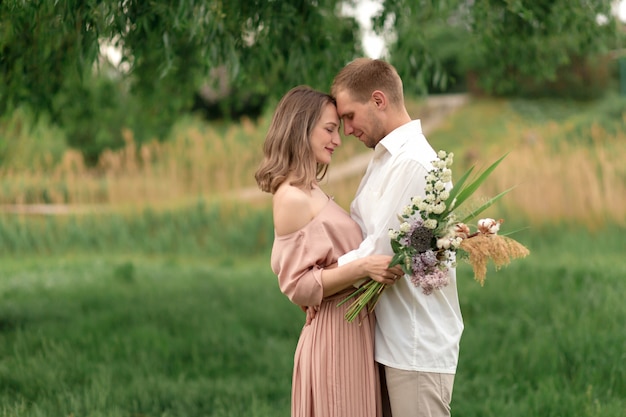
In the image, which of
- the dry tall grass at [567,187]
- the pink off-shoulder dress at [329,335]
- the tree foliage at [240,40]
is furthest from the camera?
the dry tall grass at [567,187]

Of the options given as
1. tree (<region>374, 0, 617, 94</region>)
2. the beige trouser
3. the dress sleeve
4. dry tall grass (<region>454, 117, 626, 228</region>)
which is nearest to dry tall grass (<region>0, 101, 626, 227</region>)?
dry tall grass (<region>454, 117, 626, 228</region>)

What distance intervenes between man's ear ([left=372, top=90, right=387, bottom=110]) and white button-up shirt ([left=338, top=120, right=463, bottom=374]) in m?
0.12

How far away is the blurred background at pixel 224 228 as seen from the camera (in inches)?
199

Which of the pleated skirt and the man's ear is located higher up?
A: the man's ear

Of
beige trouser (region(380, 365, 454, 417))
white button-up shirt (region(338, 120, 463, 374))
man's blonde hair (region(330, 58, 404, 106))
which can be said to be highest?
man's blonde hair (region(330, 58, 404, 106))

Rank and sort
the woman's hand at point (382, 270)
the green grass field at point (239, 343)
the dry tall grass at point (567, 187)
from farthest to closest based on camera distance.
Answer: the dry tall grass at point (567, 187)
the green grass field at point (239, 343)
the woman's hand at point (382, 270)

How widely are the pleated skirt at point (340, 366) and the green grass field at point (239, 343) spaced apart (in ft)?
6.05

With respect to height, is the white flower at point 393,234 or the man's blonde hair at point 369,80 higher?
the man's blonde hair at point 369,80

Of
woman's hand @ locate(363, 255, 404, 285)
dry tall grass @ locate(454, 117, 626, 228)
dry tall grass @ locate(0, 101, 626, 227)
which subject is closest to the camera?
woman's hand @ locate(363, 255, 404, 285)

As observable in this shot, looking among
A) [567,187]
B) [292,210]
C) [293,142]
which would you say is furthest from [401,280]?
[567,187]

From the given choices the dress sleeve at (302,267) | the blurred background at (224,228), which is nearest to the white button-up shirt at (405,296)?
the dress sleeve at (302,267)

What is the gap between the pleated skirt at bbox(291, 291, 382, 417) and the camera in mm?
3186

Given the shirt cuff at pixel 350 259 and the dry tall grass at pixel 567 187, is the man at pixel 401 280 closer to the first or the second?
the shirt cuff at pixel 350 259

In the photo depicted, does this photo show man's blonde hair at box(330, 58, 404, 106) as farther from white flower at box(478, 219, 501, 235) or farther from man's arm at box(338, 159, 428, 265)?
white flower at box(478, 219, 501, 235)
